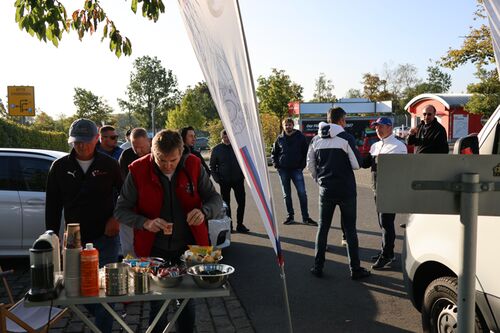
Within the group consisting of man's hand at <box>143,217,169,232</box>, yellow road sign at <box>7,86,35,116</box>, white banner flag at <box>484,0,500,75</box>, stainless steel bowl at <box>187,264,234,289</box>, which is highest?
yellow road sign at <box>7,86,35,116</box>

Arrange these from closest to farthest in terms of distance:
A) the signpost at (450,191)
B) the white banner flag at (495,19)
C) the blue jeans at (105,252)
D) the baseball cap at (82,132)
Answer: the signpost at (450,191) < the white banner flag at (495,19) < the blue jeans at (105,252) < the baseball cap at (82,132)

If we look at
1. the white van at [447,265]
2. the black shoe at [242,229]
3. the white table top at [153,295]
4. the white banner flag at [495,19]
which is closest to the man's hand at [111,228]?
the white table top at [153,295]

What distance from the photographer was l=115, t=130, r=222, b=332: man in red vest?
3.40m

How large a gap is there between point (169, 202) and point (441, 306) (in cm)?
211

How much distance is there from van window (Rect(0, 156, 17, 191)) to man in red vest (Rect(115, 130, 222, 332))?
11.7ft

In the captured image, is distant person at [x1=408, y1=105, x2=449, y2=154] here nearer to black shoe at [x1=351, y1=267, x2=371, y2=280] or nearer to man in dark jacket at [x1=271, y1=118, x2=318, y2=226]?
black shoe at [x1=351, y1=267, x2=371, y2=280]

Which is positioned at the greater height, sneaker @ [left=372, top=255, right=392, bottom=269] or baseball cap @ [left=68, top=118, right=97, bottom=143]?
baseball cap @ [left=68, top=118, right=97, bottom=143]

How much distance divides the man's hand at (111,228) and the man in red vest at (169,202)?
494 mm

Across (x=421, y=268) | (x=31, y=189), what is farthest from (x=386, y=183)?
(x=31, y=189)

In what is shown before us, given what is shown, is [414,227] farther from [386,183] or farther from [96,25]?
[96,25]

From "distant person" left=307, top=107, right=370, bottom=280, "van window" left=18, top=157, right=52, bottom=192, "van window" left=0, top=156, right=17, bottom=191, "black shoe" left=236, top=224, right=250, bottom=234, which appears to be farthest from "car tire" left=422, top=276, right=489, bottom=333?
"black shoe" left=236, top=224, right=250, bottom=234

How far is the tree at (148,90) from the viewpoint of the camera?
89375 millimetres

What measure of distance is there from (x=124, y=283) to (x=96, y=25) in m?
3.13

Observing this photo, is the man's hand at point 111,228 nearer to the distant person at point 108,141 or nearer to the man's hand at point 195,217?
the man's hand at point 195,217
